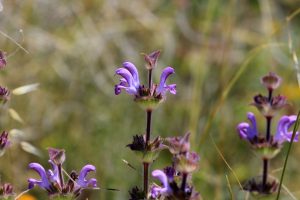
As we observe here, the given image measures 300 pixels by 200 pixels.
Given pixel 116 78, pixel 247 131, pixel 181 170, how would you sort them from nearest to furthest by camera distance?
1. pixel 181 170
2. pixel 247 131
3. pixel 116 78

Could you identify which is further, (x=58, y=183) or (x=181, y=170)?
(x=58, y=183)

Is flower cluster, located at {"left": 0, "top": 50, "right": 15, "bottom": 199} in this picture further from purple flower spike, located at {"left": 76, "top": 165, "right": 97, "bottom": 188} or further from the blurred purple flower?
purple flower spike, located at {"left": 76, "top": 165, "right": 97, "bottom": 188}

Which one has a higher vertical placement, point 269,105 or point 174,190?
point 269,105

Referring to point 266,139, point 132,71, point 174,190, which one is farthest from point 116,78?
point 174,190

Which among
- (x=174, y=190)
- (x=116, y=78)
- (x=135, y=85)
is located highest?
(x=116, y=78)

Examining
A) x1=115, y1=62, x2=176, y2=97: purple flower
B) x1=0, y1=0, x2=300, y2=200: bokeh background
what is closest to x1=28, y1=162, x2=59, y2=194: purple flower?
x1=115, y1=62, x2=176, y2=97: purple flower

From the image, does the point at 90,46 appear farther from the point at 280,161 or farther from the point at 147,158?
the point at 147,158

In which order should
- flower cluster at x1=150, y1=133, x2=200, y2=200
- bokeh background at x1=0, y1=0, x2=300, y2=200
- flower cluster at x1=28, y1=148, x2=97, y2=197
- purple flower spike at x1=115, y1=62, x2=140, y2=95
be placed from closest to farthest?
flower cluster at x1=150, y1=133, x2=200, y2=200
flower cluster at x1=28, y1=148, x2=97, y2=197
purple flower spike at x1=115, y1=62, x2=140, y2=95
bokeh background at x1=0, y1=0, x2=300, y2=200

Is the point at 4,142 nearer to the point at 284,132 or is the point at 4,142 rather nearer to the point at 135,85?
the point at 135,85

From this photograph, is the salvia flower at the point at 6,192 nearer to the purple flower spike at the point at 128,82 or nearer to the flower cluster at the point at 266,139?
the purple flower spike at the point at 128,82
